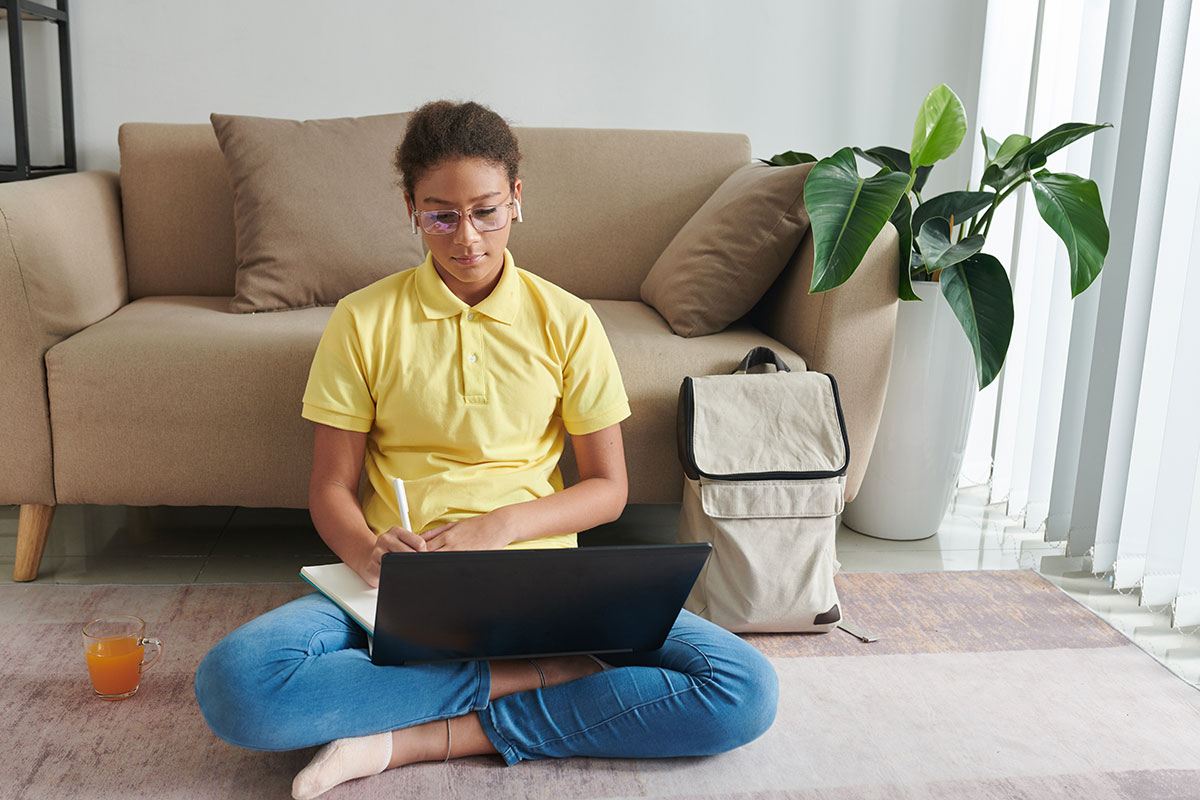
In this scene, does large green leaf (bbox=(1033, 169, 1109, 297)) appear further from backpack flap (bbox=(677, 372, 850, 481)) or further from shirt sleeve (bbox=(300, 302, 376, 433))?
shirt sleeve (bbox=(300, 302, 376, 433))

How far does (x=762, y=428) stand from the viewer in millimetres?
1708

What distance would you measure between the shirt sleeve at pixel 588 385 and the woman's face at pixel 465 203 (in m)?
0.18

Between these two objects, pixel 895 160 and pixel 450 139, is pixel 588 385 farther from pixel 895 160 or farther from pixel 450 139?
pixel 895 160

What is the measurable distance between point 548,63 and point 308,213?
847 millimetres

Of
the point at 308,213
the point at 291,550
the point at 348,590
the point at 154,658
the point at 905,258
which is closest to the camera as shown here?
the point at 348,590

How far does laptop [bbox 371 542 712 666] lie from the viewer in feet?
3.67

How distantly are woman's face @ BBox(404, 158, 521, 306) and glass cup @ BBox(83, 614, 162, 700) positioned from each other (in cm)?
68

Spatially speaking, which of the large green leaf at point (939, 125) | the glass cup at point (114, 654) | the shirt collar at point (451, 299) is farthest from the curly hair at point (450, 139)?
the large green leaf at point (939, 125)

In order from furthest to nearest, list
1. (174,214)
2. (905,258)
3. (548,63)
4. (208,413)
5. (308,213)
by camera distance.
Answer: (548,63) < (174,214) < (308,213) < (905,258) < (208,413)

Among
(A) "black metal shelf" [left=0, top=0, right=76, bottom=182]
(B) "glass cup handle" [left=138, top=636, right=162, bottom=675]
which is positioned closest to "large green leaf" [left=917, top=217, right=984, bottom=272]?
(B) "glass cup handle" [left=138, top=636, right=162, bottom=675]

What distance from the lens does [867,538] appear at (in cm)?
219

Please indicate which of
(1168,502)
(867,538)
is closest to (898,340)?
(867,538)

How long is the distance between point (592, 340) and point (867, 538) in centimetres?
99

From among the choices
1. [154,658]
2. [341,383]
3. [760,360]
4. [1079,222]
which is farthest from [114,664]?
[1079,222]
